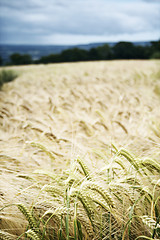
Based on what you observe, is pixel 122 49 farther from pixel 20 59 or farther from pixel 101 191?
pixel 20 59

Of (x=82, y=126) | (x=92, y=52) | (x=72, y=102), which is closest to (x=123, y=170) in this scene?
(x=82, y=126)

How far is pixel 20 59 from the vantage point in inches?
1115

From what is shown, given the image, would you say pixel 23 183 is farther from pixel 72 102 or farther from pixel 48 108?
pixel 72 102

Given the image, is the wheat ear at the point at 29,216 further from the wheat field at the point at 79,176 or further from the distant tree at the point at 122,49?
the distant tree at the point at 122,49

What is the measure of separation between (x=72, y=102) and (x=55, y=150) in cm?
172

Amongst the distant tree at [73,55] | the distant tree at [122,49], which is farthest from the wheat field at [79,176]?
the distant tree at [73,55]

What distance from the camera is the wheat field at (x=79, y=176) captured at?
0.82 m

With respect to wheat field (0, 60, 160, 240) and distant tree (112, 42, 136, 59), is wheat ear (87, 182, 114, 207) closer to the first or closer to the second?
wheat field (0, 60, 160, 240)

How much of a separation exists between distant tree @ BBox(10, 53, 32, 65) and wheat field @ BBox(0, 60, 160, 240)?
2465 cm

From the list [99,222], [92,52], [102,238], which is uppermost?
[92,52]

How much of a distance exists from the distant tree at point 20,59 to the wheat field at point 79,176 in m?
24.6

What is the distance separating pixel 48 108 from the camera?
2809 millimetres

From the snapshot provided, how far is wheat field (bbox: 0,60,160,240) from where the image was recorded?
2.69 feet

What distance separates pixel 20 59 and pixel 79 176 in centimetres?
2970
